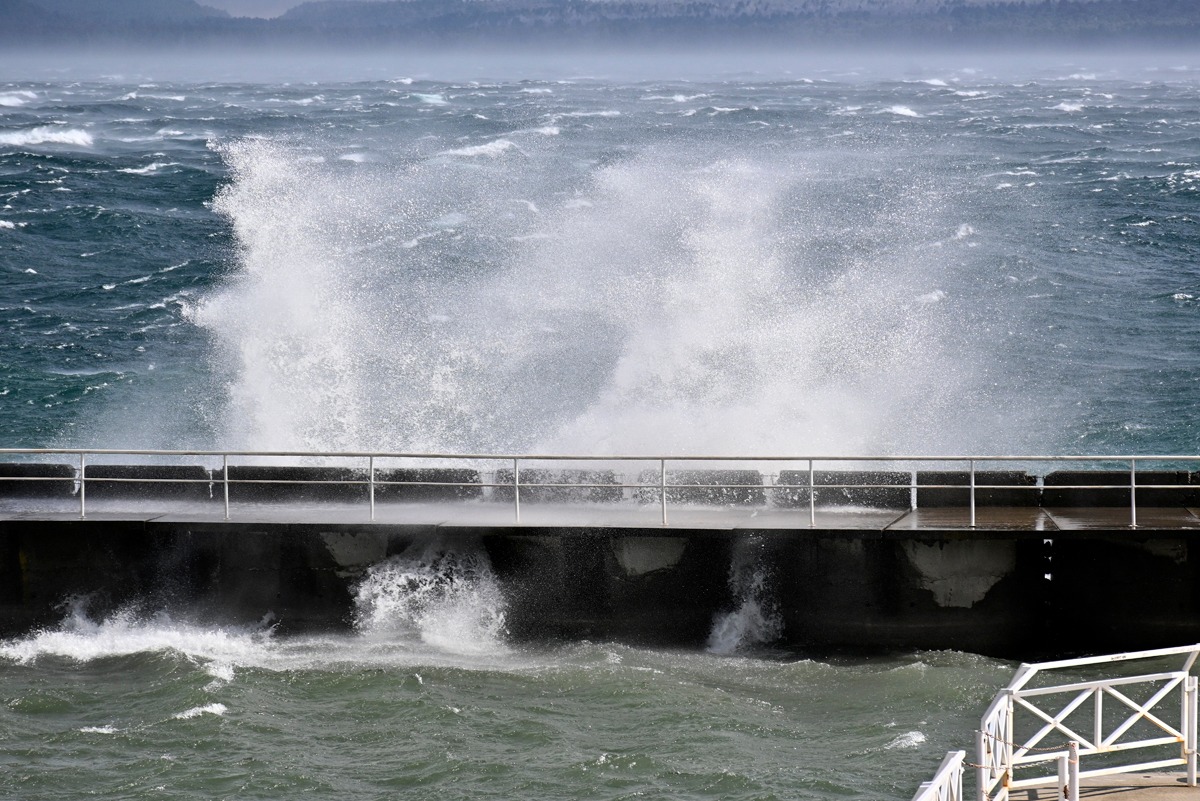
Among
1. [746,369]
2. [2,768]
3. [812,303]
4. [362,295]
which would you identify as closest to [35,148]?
[362,295]

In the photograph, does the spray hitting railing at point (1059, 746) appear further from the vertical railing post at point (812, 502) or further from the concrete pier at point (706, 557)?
the vertical railing post at point (812, 502)

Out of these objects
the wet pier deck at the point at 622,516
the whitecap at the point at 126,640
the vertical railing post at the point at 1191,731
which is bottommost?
the whitecap at the point at 126,640

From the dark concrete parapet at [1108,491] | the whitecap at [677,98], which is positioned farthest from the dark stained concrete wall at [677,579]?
the whitecap at [677,98]

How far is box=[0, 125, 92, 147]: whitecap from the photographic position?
263ft

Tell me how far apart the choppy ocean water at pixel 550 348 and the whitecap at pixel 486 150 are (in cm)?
43

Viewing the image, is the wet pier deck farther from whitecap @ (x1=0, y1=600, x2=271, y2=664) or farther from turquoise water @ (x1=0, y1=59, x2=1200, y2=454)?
turquoise water @ (x1=0, y1=59, x2=1200, y2=454)

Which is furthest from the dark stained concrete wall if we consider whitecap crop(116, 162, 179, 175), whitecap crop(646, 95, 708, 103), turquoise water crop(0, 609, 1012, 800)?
whitecap crop(646, 95, 708, 103)

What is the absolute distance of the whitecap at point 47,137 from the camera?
80188 millimetres

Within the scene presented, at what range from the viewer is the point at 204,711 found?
18.5 m

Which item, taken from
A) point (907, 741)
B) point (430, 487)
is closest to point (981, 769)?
point (907, 741)

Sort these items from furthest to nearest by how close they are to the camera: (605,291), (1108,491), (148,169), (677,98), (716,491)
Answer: (677,98)
(148,169)
(605,291)
(716,491)
(1108,491)

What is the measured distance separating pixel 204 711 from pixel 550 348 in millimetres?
20387

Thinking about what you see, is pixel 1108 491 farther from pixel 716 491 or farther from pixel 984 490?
pixel 716 491

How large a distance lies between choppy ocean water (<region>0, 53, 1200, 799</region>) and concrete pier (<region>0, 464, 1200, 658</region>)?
0.55 metres
